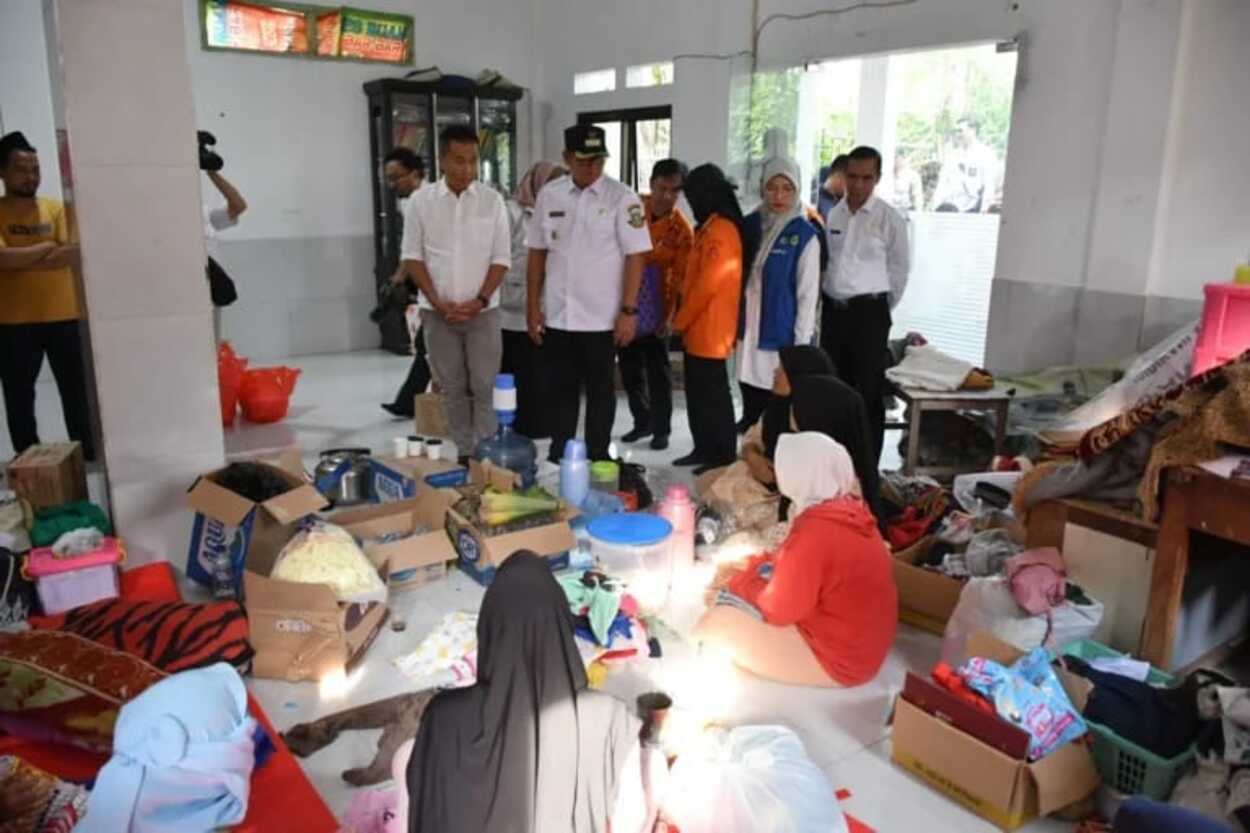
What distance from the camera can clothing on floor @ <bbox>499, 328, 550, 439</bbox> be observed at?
477cm

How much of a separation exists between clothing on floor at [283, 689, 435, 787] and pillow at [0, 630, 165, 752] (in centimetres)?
38

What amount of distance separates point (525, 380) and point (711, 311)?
112 centimetres

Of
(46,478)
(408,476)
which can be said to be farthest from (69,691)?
(408,476)

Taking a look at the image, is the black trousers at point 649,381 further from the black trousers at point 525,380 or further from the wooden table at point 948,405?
the wooden table at point 948,405

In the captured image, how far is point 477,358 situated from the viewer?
424cm

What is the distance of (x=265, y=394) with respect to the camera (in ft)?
16.9

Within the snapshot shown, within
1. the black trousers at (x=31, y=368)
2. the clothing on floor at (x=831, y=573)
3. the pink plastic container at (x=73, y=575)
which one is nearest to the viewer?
the clothing on floor at (x=831, y=573)

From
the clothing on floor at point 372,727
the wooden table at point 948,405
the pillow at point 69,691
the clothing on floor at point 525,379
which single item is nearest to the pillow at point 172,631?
the pillow at point 69,691

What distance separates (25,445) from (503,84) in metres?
4.76

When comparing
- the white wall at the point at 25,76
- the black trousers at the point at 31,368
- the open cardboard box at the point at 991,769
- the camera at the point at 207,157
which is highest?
the white wall at the point at 25,76

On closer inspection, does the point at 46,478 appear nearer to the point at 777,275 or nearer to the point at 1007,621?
the point at 777,275

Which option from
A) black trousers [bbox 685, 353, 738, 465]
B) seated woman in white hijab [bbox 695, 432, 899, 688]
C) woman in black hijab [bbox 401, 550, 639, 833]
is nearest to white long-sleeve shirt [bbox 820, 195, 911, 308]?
black trousers [bbox 685, 353, 738, 465]

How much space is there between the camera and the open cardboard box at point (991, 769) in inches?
79.0

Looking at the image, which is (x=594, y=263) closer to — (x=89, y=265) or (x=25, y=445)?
(x=89, y=265)
